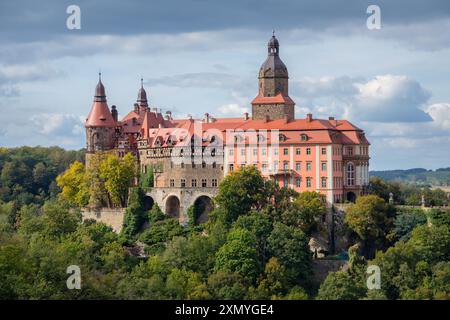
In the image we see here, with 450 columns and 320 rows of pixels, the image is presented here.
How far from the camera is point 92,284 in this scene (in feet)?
247

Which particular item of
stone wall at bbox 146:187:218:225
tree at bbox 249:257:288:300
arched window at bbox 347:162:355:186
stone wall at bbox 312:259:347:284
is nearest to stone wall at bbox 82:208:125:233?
stone wall at bbox 146:187:218:225

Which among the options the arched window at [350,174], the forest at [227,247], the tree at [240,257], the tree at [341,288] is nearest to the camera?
the forest at [227,247]

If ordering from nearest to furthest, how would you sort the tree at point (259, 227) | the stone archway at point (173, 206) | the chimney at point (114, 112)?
1. the tree at point (259, 227)
2. the stone archway at point (173, 206)
3. the chimney at point (114, 112)

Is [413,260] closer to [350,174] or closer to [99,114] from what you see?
[350,174]

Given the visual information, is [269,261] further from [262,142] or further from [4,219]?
[4,219]

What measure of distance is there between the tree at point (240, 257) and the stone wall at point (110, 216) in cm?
1432

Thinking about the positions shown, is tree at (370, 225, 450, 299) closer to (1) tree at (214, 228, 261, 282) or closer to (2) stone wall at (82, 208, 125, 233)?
(1) tree at (214, 228, 261, 282)

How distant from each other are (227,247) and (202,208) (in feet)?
36.1

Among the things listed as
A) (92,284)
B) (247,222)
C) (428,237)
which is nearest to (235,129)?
(247,222)

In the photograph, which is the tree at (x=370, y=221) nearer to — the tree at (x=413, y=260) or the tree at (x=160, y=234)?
the tree at (x=413, y=260)

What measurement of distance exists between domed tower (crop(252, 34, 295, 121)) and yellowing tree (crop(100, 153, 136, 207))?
10.5m

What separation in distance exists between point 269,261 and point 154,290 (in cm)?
1031

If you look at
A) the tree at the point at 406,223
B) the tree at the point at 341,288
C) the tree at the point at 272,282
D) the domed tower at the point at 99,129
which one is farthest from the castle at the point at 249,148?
the tree at the point at 341,288

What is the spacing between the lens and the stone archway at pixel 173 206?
9675 cm
